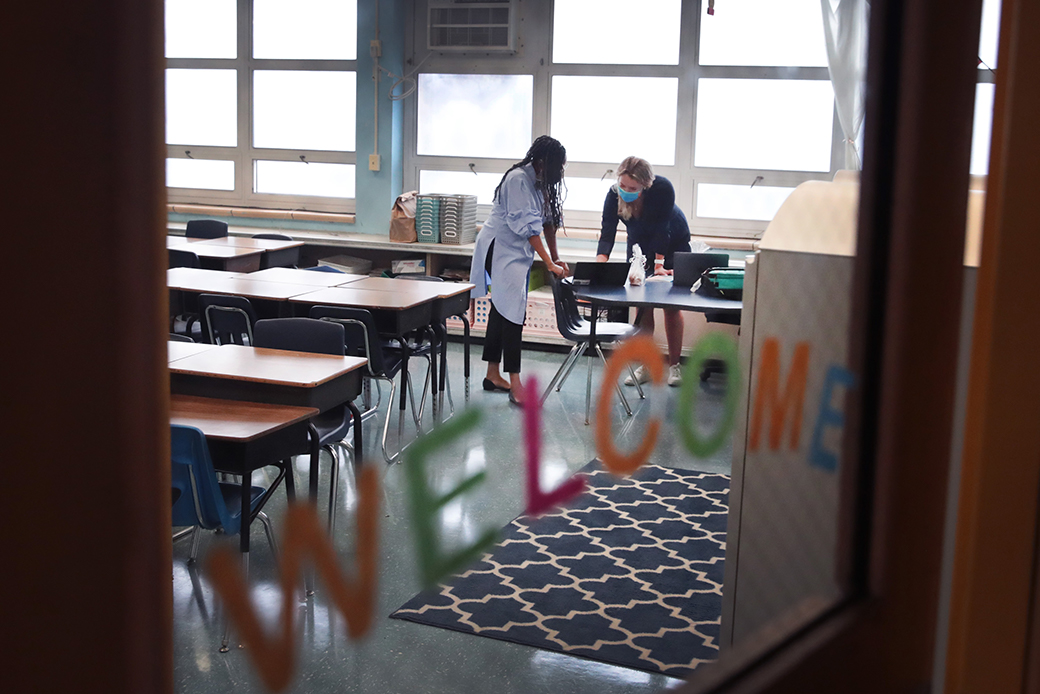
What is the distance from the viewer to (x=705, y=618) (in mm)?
2918

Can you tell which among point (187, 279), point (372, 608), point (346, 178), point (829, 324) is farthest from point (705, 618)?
point (346, 178)

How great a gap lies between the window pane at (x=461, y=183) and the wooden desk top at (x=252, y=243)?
1.30m

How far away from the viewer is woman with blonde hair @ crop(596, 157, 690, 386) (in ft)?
18.8

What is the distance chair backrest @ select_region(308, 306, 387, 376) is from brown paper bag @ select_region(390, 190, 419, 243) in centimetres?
265

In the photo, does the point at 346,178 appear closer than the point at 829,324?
No

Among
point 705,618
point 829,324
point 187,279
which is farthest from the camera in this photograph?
point 187,279

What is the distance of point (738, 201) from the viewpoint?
6.77 m

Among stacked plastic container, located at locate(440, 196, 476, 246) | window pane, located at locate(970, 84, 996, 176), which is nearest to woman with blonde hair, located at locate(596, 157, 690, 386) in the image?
stacked plastic container, located at locate(440, 196, 476, 246)

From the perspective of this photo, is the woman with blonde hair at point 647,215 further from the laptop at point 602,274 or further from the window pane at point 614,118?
the window pane at point 614,118

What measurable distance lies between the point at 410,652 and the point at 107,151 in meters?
2.39

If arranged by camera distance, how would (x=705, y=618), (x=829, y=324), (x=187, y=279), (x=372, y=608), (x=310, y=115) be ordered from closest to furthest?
(x=372, y=608) → (x=829, y=324) → (x=705, y=618) → (x=187, y=279) → (x=310, y=115)

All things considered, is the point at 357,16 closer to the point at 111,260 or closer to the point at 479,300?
the point at 479,300

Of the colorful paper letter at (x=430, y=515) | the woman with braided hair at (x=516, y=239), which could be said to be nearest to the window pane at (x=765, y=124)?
the woman with braided hair at (x=516, y=239)

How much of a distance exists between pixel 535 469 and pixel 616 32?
21.1ft
